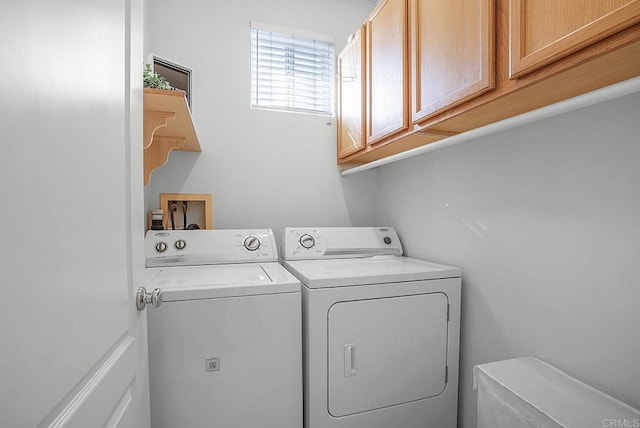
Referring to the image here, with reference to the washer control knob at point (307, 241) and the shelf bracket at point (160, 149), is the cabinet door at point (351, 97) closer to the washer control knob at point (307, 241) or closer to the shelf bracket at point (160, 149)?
the washer control knob at point (307, 241)

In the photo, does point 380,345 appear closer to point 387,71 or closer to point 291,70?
point 387,71

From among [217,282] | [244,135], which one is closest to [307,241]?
[217,282]

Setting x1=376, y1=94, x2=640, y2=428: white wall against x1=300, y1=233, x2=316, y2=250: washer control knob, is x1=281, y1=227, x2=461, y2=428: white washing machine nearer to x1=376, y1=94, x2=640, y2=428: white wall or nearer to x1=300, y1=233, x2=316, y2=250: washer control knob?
x1=376, y1=94, x2=640, y2=428: white wall

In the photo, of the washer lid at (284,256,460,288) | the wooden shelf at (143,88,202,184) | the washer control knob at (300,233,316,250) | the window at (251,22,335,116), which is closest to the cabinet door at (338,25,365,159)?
the window at (251,22,335,116)

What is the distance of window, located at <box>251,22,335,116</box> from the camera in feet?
7.73

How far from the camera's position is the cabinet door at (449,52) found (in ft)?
3.51

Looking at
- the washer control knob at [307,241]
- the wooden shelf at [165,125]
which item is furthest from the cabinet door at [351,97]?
the wooden shelf at [165,125]

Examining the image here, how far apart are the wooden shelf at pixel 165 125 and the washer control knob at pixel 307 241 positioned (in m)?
0.90

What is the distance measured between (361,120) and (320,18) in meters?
1.08

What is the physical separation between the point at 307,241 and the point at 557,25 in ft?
5.20

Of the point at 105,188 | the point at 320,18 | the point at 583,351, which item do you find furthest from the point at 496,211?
the point at 320,18

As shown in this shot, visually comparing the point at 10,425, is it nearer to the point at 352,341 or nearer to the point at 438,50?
the point at 352,341

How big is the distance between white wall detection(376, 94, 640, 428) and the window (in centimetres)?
118

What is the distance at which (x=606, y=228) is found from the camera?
3.54ft
